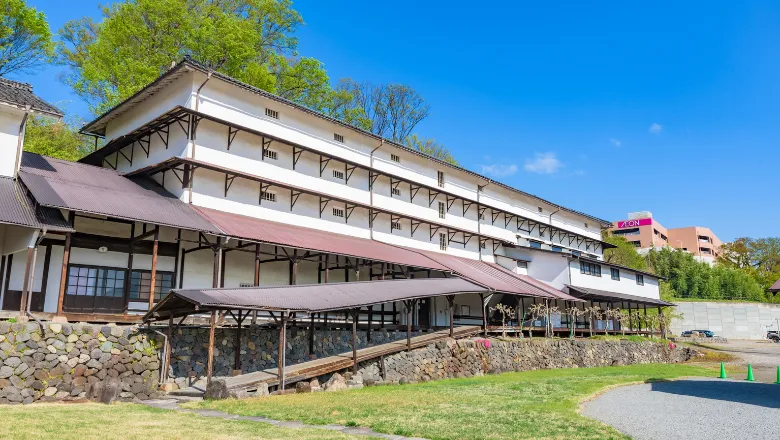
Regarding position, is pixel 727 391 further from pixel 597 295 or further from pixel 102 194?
pixel 597 295

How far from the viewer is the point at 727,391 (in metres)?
17.5

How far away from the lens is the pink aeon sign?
101 meters

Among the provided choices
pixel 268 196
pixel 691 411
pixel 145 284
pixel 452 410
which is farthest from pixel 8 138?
pixel 691 411

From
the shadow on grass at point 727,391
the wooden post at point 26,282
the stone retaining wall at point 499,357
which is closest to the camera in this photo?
the shadow on grass at point 727,391

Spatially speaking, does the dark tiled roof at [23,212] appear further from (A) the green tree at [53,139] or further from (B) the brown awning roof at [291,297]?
(A) the green tree at [53,139]

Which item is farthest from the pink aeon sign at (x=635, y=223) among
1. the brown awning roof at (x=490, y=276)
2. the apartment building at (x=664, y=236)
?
the brown awning roof at (x=490, y=276)

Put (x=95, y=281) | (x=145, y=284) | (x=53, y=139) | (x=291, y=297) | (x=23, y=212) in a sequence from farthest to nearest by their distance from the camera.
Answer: (x=53, y=139)
(x=145, y=284)
(x=95, y=281)
(x=291, y=297)
(x=23, y=212)

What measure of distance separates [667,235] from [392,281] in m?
101

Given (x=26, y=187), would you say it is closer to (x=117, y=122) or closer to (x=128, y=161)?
(x=128, y=161)

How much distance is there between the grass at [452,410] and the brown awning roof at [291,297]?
100 inches

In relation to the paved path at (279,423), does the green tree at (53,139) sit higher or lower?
higher

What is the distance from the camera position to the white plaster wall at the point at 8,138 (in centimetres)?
1931

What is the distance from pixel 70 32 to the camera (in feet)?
126

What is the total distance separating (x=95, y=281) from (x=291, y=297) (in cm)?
799
